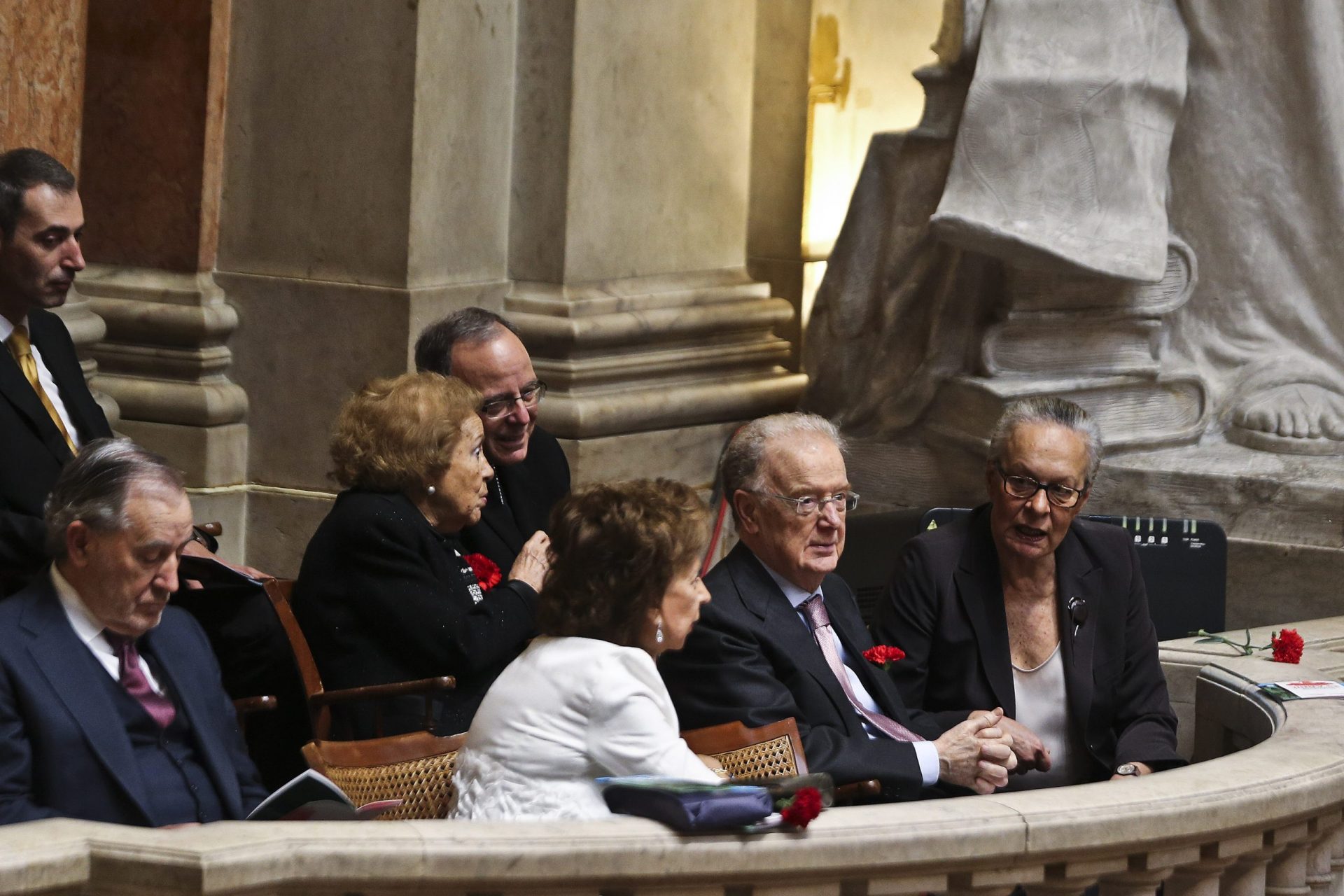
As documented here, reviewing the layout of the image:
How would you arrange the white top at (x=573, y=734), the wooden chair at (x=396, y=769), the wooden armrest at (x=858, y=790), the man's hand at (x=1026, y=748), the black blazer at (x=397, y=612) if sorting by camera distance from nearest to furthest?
the white top at (x=573, y=734), the wooden chair at (x=396, y=769), the wooden armrest at (x=858, y=790), the black blazer at (x=397, y=612), the man's hand at (x=1026, y=748)

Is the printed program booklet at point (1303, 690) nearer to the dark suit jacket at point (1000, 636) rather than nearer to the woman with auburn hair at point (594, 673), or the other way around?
the dark suit jacket at point (1000, 636)

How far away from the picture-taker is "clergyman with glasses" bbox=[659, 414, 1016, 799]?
12.4 feet

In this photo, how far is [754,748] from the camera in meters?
3.54

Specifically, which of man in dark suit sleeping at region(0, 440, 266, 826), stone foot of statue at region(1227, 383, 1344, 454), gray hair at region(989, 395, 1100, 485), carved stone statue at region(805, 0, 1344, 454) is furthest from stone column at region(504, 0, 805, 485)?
man in dark suit sleeping at region(0, 440, 266, 826)

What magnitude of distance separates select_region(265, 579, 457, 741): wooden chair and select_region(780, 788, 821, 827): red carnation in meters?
1.03

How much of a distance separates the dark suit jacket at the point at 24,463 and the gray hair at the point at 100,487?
0.55m

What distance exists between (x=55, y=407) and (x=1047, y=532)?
2.07 meters

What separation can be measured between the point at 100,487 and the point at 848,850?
131 cm

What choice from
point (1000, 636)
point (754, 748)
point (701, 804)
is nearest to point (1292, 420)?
point (1000, 636)

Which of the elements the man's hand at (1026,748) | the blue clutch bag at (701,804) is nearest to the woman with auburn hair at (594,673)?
the blue clutch bag at (701,804)

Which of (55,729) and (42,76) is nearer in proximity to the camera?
(55,729)

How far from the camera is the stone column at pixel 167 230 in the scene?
6.19m

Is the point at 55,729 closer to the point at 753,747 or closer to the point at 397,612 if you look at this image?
the point at 397,612

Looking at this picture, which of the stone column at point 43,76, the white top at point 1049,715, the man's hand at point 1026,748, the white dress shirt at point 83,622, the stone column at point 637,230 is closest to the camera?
the white dress shirt at point 83,622
